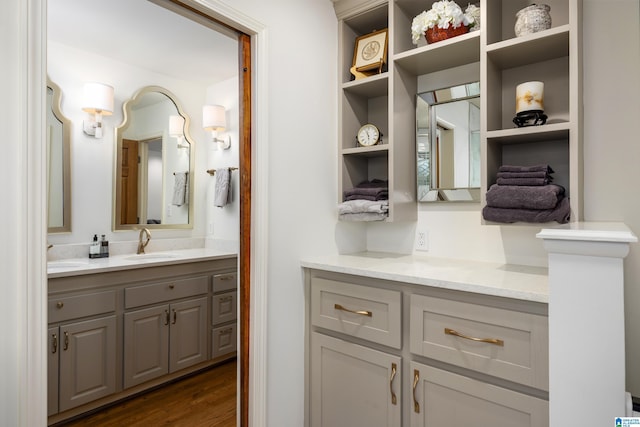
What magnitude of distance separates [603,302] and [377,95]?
1682 millimetres

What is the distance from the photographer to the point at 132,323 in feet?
7.45

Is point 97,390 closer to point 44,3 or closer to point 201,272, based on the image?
point 201,272

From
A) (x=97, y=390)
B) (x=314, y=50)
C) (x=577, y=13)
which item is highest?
(x=314, y=50)

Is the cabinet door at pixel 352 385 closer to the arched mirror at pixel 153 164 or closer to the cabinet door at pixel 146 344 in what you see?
the cabinet door at pixel 146 344

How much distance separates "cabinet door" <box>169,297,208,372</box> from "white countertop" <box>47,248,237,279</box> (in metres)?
0.32

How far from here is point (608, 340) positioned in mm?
760

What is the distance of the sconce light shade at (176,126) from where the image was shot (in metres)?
2.89

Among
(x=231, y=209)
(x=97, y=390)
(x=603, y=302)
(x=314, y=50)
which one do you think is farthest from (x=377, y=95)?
(x=97, y=390)

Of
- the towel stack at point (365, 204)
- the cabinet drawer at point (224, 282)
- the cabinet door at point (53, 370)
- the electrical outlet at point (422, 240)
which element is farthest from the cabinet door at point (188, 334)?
the electrical outlet at point (422, 240)

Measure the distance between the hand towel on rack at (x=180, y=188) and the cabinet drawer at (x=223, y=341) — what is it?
108 cm

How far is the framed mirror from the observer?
1.83 m

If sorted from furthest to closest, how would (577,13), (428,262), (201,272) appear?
(201,272) < (428,262) < (577,13)

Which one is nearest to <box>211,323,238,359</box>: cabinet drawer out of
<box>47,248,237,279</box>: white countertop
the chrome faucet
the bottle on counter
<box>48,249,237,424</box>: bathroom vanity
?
<box>48,249,237,424</box>: bathroom vanity

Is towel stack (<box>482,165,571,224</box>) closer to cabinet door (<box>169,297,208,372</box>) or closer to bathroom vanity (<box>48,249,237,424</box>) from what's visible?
bathroom vanity (<box>48,249,237,424</box>)
